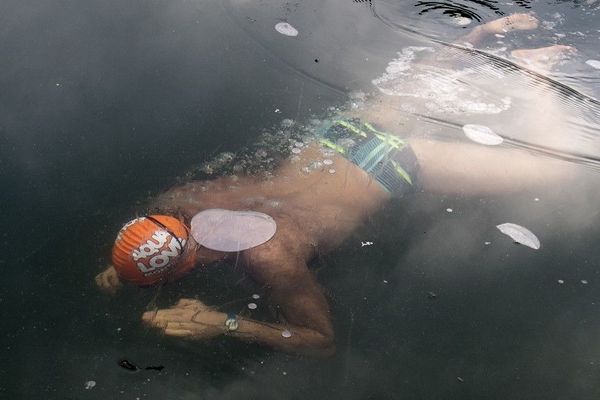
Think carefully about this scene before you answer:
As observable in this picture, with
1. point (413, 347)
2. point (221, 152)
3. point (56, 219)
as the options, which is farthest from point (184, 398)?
point (221, 152)

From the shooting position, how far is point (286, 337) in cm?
299

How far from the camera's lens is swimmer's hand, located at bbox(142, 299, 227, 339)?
2947 millimetres

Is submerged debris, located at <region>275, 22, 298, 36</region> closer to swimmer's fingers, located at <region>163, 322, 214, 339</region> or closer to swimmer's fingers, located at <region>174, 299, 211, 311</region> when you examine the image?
swimmer's fingers, located at <region>174, 299, 211, 311</region>

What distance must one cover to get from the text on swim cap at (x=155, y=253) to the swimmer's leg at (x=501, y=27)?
4025 millimetres

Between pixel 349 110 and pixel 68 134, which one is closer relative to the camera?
pixel 68 134

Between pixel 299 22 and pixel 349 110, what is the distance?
156 centimetres

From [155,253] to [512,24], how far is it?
493 cm

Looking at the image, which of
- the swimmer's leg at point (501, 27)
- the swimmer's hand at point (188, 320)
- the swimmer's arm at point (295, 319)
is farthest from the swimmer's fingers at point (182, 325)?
the swimmer's leg at point (501, 27)

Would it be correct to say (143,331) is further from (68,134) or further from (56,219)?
(68,134)

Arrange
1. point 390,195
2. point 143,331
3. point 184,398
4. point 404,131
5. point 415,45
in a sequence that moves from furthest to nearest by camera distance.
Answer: point 415,45
point 404,131
point 390,195
point 143,331
point 184,398

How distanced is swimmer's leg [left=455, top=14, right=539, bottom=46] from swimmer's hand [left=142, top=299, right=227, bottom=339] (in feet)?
13.4

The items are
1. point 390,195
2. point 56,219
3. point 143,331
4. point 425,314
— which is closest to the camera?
point 143,331

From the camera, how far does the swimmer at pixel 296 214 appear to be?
9.78 feet

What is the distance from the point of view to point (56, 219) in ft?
11.4
